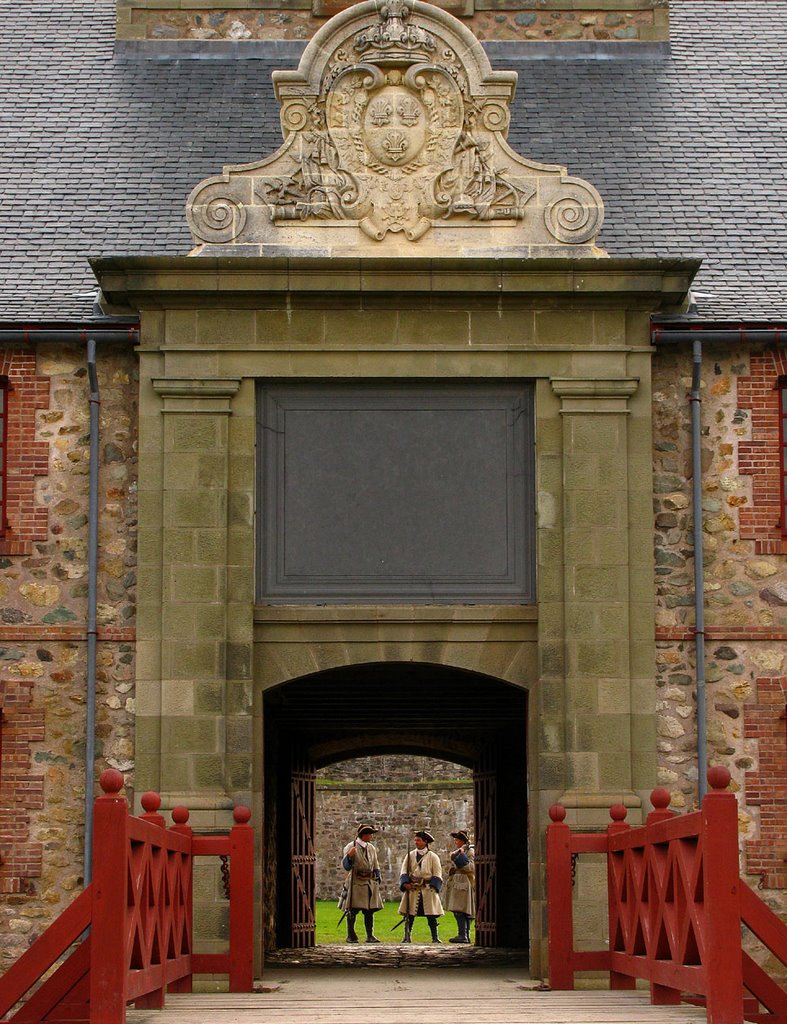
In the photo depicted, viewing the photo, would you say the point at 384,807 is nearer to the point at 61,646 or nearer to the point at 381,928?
the point at 381,928

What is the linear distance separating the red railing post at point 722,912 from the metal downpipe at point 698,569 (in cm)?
538

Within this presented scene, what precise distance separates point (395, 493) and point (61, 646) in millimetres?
2871

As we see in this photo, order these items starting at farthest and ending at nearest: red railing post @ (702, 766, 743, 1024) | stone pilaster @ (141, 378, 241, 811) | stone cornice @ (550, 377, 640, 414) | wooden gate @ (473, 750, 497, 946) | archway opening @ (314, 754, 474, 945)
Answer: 1. archway opening @ (314, 754, 474, 945)
2. wooden gate @ (473, 750, 497, 946)
3. stone cornice @ (550, 377, 640, 414)
4. stone pilaster @ (141, 378, 241, 811)
5. red railing post @ (702, 766, 743, 1024)

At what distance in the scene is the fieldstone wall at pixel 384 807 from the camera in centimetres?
3472

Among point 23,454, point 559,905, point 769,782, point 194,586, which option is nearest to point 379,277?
point 194,586

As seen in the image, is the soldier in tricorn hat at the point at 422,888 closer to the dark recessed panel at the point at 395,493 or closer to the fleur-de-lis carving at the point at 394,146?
the dark recessed panel at the point at 395,493

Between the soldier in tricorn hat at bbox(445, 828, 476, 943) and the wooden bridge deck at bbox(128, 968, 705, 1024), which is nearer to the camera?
the wooden bridge deck at bbox(128, 968, 705, 1024)

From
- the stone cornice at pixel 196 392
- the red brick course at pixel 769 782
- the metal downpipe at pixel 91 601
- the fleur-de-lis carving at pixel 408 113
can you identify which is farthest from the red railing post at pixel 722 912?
the fleur-de-lis carving at pixel 408 113

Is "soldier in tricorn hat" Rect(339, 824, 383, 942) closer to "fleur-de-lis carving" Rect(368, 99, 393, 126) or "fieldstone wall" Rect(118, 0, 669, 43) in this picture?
"fieldstone wall" Rect(118, 0, 669, 43)

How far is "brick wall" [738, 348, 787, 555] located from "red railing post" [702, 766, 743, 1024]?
6166mm

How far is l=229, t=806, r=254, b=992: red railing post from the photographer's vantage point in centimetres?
1267

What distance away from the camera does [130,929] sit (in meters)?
9.76

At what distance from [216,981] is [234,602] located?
2.88 m

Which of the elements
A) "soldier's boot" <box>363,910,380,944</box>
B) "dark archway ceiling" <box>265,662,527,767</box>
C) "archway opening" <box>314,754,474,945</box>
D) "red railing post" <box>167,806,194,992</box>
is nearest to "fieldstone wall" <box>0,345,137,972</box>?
"dark archway ceiling" <box>265,662,527,767</box>
